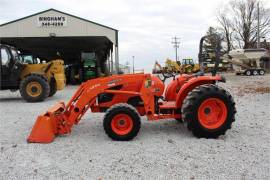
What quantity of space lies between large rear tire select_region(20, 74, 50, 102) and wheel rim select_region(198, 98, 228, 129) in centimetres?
797

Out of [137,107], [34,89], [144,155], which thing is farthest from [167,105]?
[34,89]

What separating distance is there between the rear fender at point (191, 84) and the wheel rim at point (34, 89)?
7.72 m

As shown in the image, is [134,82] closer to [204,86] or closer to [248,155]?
[204,86]

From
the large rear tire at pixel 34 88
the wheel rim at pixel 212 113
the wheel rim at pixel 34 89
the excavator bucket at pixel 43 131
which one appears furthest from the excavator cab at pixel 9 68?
the wheel rim at pixel 212 113

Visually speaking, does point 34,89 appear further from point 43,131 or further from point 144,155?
point 144,155

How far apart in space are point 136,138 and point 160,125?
1311mm

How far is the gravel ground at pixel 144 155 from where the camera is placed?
4.61m

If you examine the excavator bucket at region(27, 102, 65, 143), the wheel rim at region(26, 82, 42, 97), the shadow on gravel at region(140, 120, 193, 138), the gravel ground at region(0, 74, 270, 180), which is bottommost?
the gravel ground at region(0, 74, 270, 180)

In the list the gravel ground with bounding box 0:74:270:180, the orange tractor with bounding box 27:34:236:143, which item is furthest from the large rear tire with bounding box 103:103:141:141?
the gravel ground with bounding box 0:74:270:180

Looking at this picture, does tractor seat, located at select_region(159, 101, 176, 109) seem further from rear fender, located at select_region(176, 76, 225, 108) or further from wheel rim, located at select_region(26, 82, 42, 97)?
wheel rim, located at select_region(26, 82, 42, 97)

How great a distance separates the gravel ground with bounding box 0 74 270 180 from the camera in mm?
4605

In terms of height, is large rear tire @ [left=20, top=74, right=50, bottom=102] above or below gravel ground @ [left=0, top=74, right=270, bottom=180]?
above

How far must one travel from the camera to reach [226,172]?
459cm

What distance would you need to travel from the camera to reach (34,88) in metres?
13.0
